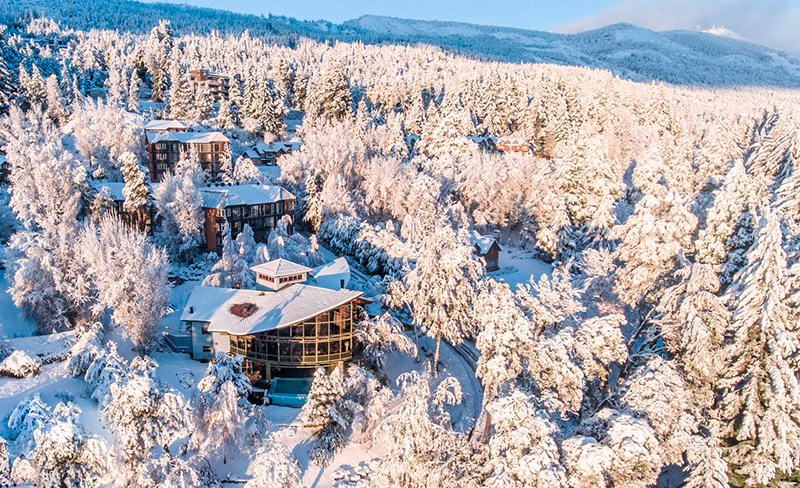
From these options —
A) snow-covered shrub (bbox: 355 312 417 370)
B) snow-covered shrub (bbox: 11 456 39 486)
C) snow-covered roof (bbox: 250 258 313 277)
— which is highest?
snow-covered roof (bbox: 250 258 313 277)

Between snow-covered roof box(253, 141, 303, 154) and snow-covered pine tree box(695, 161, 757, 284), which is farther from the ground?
snow-covered pine tree box(695, 161, 757, 284)

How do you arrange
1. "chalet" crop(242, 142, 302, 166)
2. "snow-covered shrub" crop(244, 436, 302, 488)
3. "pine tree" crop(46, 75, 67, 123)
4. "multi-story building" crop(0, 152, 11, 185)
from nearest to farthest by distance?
1. "snow-covered shrub" crop(244, 436, 302, 488)
2. "multi-story building" crop(0, 152, 11, 185)
3. "chalet" crop(242, 142, 302, 166)
4. "pine tree" crop(46, 75, 67, 123)

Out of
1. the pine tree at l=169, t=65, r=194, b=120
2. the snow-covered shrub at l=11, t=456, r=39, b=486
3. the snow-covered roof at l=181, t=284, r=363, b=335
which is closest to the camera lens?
the snow-covered shrub at l=11, t=456, r=39, b=486

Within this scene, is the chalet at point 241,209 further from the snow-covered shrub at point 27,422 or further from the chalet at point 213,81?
the chalet at point 213,81

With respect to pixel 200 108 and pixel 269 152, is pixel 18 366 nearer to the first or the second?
pixel 269 152

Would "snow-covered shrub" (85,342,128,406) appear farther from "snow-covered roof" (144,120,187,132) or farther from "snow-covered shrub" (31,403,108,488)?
"snow-covered roof" (144,120,187,132)

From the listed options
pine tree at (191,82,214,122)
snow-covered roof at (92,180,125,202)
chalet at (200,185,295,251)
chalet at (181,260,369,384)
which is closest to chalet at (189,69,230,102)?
pine tree at (191,82,214,122)

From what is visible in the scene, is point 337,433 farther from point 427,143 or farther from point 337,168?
point 427,143
